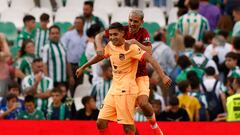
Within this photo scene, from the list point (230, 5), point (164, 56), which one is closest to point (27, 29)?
point (164, 56)

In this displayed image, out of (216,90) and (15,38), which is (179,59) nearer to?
(216,90)

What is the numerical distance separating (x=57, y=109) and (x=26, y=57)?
157cm

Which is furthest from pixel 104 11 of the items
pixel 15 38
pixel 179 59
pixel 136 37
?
pixel 136 37

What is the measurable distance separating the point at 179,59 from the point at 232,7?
3.01 m

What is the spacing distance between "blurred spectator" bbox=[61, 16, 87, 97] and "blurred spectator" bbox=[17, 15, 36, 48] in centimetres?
58

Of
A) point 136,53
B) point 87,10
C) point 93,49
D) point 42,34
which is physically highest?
point 87,10

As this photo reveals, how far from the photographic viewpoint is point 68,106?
639 inches

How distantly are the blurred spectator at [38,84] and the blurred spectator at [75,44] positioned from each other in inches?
31.2

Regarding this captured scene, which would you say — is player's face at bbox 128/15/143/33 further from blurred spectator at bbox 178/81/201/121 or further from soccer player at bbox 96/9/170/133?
blurred spectator at bbox 178/81/201/121

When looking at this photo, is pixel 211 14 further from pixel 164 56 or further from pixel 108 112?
pixel 108 112

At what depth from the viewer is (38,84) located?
54.9 ft

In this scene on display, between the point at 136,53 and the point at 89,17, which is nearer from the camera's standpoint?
the point at 136,53

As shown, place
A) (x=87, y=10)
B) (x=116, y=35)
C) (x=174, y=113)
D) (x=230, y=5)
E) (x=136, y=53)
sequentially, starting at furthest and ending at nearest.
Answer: (x=230, y=5) < (x=87, y=10) < (x=174, y=113) < (x=136, y=53) < (x=116, y=35)

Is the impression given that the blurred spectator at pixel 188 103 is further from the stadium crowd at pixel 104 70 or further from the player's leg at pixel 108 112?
the player's leg at pixel 108 112
